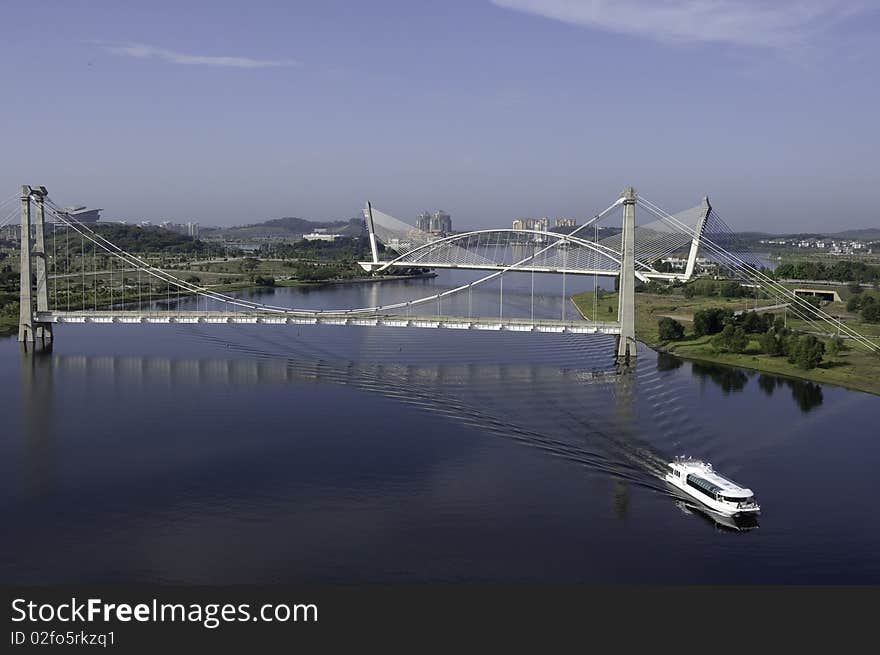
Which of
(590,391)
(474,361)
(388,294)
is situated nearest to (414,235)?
(388,294)

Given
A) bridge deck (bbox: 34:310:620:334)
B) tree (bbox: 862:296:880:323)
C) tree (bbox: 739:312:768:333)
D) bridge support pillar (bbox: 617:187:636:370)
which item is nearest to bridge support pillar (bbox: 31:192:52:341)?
bridge deck (bbox: 34:310:620:334)

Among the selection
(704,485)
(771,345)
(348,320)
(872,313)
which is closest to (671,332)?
(771,345)

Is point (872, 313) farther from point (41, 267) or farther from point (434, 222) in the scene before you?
point (434, 222)

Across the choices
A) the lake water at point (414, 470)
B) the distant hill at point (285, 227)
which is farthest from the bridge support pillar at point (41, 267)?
the distant hill at point (285, 227)

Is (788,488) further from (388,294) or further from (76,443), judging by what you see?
(388,294)

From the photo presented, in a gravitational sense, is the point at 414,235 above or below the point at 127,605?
above
